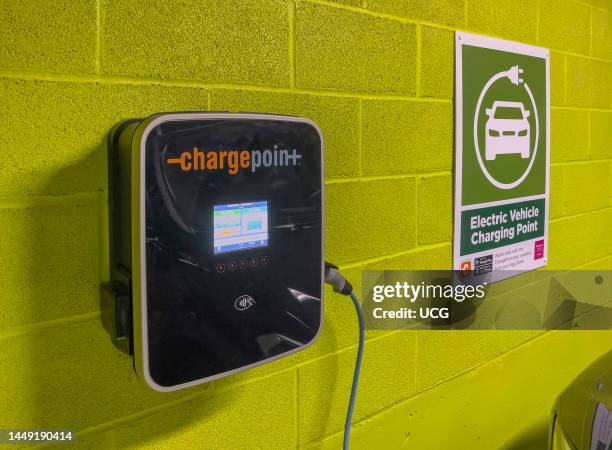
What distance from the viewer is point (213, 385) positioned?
3.56 ft

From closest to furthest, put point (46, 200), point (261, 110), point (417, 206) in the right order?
1. point (46, 200)
2. point (261, 110)
3. point (417, 206)

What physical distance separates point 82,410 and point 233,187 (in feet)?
1.30

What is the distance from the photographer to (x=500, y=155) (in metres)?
1.66

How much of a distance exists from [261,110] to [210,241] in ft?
1.08

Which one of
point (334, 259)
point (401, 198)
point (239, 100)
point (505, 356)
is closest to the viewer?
point (239, 100)

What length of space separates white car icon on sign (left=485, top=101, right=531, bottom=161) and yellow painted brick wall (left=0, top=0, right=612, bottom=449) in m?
0.17

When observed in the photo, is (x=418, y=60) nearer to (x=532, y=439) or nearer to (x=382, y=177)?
(x=382, y=177)

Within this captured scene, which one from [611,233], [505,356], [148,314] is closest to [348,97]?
[148,314]

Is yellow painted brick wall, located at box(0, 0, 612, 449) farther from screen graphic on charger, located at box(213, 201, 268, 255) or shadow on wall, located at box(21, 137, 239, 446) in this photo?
screen graphic on charger, located at box(213, 201, 268, 255)

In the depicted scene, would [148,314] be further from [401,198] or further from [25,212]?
[401,198]

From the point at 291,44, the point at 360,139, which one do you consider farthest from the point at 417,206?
the point at 291,44

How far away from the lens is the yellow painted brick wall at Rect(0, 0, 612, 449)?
2.83 feet

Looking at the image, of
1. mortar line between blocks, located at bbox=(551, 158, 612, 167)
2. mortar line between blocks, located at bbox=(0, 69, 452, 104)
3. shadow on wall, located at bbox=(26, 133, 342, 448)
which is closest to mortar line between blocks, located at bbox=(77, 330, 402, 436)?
shadow on wall, located at bbox=(26, 133, 342, 448)

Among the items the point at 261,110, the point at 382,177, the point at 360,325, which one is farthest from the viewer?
the point at 382,177
